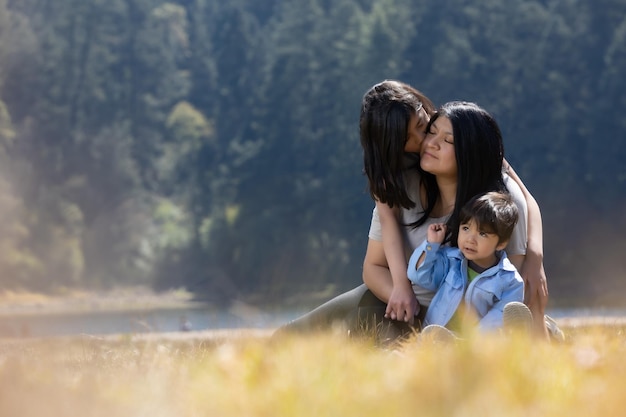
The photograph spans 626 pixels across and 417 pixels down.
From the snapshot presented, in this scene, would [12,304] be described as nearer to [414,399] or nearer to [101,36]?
[101,36]

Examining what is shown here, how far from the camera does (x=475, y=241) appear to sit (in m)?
3.30

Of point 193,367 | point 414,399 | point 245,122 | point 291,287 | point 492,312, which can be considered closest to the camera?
point 414,399

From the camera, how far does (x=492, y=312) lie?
3264 millimetres

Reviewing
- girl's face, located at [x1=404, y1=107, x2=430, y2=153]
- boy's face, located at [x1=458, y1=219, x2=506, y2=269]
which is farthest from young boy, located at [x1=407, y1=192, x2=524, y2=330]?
girl's face, located at [x1=404, y1=107, x2=430, y2=153]

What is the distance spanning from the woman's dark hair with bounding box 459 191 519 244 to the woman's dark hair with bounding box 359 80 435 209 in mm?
386

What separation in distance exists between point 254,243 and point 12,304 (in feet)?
32.7

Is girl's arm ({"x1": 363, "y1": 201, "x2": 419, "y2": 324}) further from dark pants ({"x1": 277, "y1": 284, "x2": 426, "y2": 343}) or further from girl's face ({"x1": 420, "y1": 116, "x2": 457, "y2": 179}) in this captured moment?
girl's face ({"x1": 420, "y1": 116, "x2": 457, "y2": 179})

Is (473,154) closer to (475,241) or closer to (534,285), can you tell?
(475,241)

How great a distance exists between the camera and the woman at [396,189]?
11.7 ft

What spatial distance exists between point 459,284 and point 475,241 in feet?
0.50

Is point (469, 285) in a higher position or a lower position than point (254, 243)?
higher

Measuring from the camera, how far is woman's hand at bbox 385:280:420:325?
3.53 meters

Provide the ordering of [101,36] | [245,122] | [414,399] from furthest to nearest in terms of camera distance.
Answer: [101,36], [245,122], [414,399]

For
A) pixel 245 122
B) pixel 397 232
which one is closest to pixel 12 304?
pixel 245 122
